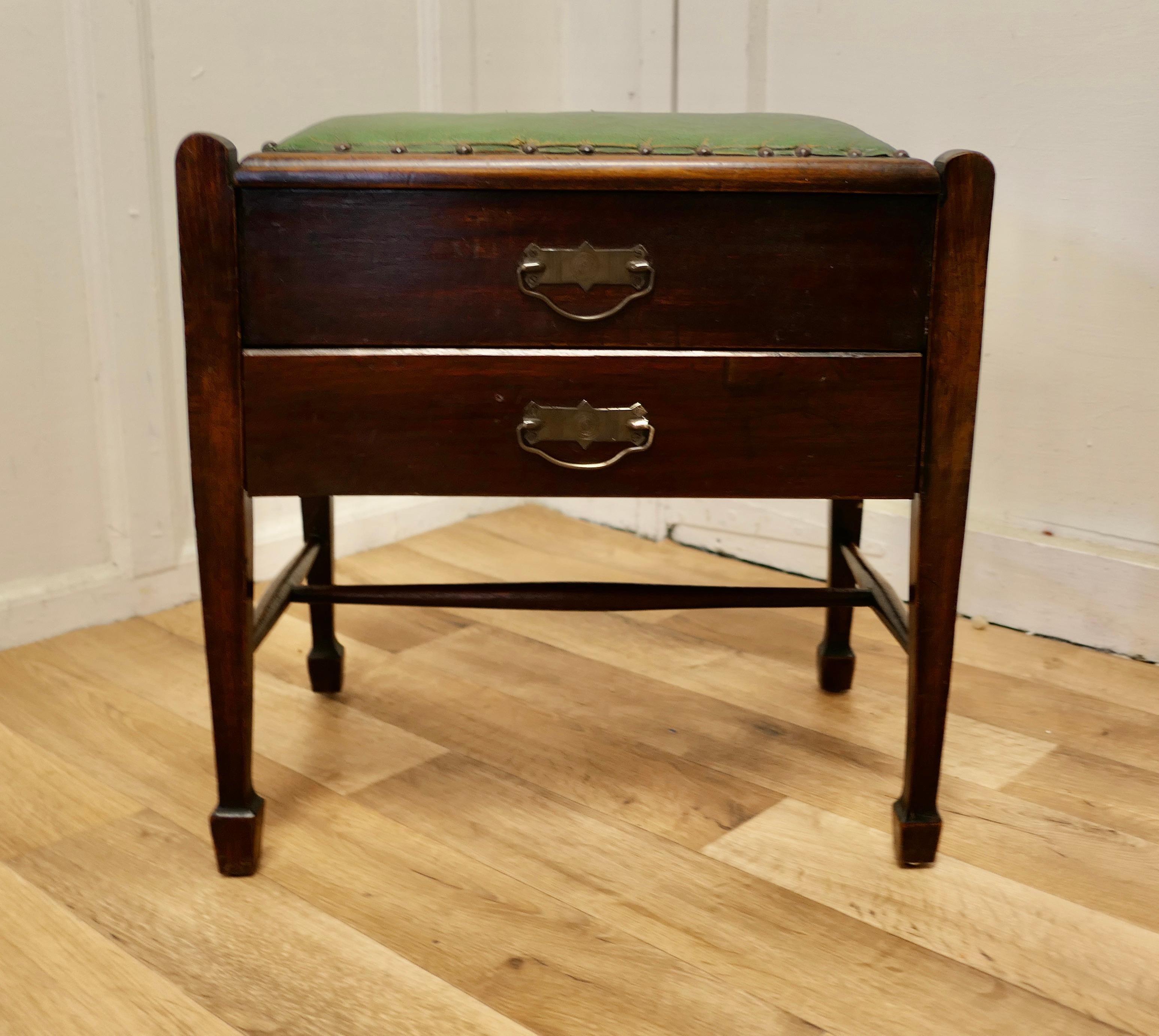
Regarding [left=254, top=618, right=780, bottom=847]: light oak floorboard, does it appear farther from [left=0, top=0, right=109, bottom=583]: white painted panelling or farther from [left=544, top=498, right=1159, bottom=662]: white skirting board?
[left=544, top=498, right=1159, bottom=662]: white skirting board

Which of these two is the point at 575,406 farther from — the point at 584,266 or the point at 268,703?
the point at 268,703

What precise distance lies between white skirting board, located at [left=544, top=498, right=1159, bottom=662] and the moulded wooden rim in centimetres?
62

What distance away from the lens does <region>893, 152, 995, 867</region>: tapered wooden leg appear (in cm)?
→ 82

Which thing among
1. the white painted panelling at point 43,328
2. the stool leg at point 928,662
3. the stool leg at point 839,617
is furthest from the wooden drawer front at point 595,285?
the white painted panelling at point 43,328

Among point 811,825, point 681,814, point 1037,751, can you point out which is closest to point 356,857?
point 681,814

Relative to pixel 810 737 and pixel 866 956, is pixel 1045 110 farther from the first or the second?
pixel 866 956

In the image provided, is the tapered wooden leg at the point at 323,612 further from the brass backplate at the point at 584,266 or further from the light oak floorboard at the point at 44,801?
the brass backplate at the point at 584,266

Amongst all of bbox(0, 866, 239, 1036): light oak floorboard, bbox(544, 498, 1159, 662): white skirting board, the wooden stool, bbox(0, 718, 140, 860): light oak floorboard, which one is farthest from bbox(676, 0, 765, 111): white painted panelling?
bbox(0, 866, 239, 1036): light oak floorboard

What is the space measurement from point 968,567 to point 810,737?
1.47 ft

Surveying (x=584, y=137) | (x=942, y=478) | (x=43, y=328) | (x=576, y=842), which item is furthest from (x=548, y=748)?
(x=43, y=328)

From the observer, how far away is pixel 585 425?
0.86 metres

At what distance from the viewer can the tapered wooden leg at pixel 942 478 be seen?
0.82m

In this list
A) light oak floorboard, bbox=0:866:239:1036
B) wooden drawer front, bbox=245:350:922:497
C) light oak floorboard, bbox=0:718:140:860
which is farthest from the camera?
light oak floorboard, bbox=0:718:140:860

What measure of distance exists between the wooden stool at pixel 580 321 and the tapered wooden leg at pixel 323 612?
320mm
